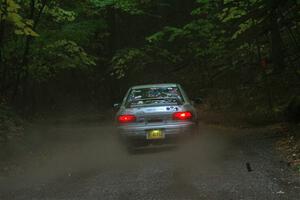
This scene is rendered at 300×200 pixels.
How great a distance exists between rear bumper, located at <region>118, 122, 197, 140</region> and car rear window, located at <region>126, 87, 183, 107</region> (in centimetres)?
67

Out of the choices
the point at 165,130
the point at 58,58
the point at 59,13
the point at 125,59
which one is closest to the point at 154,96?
the point at 165,130

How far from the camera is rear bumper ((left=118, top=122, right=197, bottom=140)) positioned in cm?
1314

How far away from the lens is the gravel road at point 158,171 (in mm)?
8812

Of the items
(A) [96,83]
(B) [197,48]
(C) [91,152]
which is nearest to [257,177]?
(C) [91,152]

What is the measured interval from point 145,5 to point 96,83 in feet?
Result: 19.2

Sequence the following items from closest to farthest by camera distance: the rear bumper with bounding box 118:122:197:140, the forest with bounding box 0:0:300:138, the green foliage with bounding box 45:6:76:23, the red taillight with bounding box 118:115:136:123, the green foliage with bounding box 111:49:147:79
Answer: the rear bumper with bounding box 118:122:197:140, the red taillight with bounding box 118:115:136:123, the forest with bounding box 0:0:300:138, the green foliage with bounding box 45:6:76:23, the green foliage with bounding box 111:49:147:79

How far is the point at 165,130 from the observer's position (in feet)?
43.1

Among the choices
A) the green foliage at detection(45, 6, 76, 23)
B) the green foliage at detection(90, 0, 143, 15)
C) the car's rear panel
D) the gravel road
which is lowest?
the gravel road

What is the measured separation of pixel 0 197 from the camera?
931 centimetres

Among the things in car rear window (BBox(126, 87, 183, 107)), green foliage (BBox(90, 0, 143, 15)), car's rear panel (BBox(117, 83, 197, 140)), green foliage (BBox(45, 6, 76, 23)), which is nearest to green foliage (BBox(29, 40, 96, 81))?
green foliage (BBox(45, 6, 76, 23))

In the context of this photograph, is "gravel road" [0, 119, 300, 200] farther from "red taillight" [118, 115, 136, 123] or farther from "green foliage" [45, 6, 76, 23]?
"green foliage" [45, 6, 76, 23]

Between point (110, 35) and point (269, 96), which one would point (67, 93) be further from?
point (269, 96)

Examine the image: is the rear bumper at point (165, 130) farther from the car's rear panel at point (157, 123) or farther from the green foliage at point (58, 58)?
the green foliage at point (58, 58)

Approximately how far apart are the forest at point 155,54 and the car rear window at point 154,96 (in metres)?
2.25
